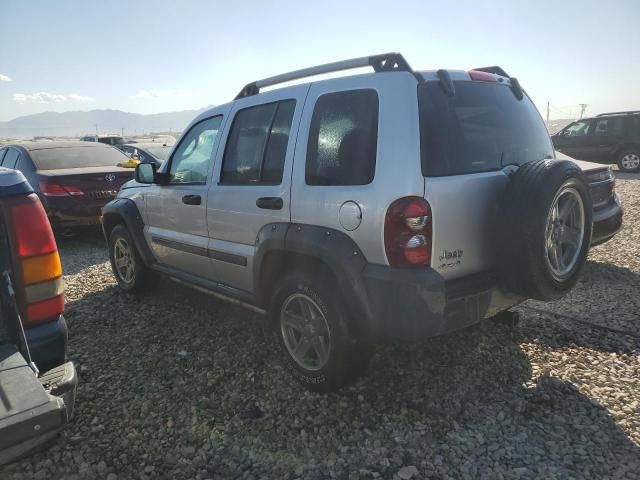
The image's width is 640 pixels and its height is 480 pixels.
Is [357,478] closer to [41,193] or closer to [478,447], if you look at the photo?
[478,447]

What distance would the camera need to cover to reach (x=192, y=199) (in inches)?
151

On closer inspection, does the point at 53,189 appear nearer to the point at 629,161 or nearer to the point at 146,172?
the point at 146,172

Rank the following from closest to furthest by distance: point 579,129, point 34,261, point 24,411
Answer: point 24,411, point 34,261, point 579,129

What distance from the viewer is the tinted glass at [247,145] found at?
10.8 feet

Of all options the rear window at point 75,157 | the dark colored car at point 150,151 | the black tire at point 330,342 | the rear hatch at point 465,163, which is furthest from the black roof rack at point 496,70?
the dark colored car at point 150,151

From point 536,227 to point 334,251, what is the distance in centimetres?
107

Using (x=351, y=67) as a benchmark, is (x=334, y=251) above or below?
below

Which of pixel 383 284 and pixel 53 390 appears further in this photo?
pixel 383 284

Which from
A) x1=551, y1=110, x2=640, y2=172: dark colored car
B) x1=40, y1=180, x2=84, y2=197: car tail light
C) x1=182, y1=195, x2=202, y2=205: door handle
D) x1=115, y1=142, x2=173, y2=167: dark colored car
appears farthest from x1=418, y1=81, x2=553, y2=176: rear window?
x1=551, y1=110, x2=640, y2=172: dark colored car

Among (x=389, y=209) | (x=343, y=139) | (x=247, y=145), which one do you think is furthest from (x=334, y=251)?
(x=247, y=145)

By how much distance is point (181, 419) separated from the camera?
110 inches

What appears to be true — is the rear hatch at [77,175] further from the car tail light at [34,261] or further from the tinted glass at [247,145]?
the car tail light at [34,261]

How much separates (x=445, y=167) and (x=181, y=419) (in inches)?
81.7

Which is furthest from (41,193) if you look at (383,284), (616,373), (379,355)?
(616,373)
